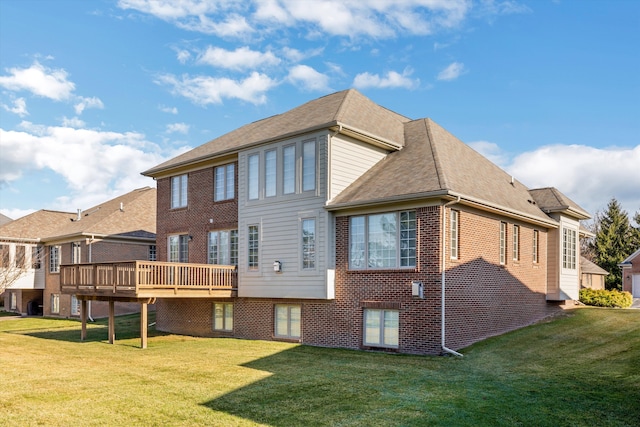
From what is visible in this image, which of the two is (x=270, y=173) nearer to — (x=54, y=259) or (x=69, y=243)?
(x=69, y=243)

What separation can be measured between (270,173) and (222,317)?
623 cm

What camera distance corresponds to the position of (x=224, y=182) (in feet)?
73.3

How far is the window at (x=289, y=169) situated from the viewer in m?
19.3

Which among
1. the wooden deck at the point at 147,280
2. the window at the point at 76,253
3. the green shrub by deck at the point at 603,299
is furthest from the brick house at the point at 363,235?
the window at the point at 76,253

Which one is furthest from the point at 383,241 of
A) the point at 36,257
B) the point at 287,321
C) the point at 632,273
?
the point at 632,273

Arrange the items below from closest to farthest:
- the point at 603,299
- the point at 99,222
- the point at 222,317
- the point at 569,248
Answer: the point at 222,317
the point at 569,248
the point at 603,299
the point at 99,222

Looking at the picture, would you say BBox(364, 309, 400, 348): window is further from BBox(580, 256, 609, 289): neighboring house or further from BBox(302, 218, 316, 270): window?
BBox(580, 256, 609, 289): neighboring house

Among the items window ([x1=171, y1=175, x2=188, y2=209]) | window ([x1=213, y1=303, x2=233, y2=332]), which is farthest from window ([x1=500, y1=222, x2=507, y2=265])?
window ([x1=171, y1=175, x2=188, y2=209])

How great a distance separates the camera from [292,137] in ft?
63.3

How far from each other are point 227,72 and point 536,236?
43.7 ft

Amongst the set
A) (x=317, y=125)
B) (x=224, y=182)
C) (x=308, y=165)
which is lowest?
(x=224, y=182)

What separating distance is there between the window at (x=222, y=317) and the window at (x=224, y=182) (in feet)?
13.6

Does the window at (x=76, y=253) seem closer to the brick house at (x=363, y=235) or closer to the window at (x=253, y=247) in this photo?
the brick house at (x=363, y=235)

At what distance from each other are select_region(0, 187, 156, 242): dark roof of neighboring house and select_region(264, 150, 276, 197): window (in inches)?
593
